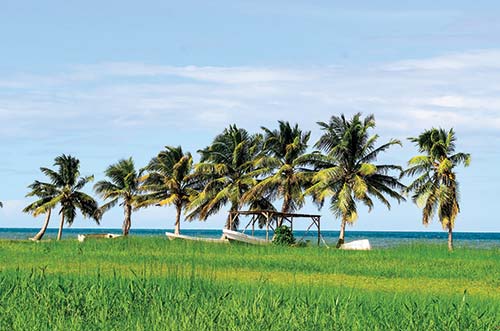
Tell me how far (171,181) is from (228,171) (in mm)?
5127

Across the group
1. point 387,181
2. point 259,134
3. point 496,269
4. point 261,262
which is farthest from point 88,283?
point 259,134

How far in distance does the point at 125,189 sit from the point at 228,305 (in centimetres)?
4332

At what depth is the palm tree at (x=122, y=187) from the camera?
52688mm

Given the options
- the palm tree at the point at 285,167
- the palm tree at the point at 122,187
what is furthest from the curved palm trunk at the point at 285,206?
the palm tree at the point at 122,187

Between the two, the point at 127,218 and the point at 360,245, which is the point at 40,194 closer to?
the point at 127,218

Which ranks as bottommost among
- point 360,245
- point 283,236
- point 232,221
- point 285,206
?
point 360,245

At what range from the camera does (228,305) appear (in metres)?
10.2

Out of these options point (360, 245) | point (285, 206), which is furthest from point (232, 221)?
point (360, 245)

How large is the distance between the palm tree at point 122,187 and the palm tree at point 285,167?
11.6m

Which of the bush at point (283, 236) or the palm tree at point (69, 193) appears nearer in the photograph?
the bush at point (283, 236)

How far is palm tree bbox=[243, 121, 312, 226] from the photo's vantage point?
42719 mm

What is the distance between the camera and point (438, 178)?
4069 centimetres

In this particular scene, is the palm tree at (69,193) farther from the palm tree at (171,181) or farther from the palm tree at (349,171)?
the palm tree at (349,171)

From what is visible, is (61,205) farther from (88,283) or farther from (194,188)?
(88,283)
